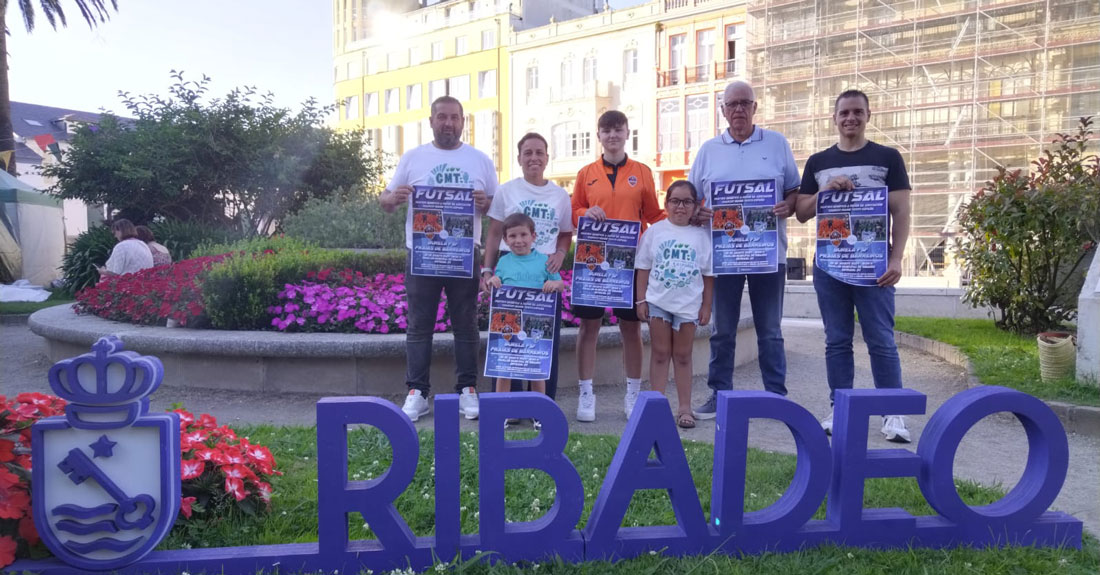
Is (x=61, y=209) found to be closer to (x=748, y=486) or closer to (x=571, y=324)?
(x=571, y=324)

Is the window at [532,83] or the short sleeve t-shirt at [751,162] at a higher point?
the window at [532,83]

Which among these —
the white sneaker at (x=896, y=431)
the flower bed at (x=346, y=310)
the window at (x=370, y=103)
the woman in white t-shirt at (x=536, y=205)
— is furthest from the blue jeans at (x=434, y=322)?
the window at (x=370, y=103)

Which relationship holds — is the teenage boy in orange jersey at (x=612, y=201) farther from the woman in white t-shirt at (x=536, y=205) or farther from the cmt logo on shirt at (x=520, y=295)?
the cmt logo on shirt at (x=520, y=295)

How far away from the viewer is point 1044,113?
80.5ft

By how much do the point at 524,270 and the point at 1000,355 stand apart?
16.0 ft

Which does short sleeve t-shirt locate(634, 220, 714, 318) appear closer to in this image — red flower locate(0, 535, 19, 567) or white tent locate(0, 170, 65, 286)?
red flower locate(0, 535, 19, 567)

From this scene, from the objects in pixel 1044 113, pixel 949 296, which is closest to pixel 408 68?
pixel 1044 113

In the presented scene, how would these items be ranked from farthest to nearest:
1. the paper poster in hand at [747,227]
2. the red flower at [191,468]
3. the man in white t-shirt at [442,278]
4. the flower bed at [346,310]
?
the flower bed at [346,310] → the man in white t-shirt at [442,278] → the paper poster in hand at [747,227] → the red flower at [191,468]

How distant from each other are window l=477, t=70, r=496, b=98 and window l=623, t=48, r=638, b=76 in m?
8.70

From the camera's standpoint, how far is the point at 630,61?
113 feet

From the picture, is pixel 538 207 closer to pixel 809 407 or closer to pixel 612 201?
pixel 612 201

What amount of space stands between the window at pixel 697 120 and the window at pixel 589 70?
18.8 feet

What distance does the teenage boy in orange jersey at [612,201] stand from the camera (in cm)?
459

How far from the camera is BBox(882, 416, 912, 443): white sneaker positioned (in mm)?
4395
